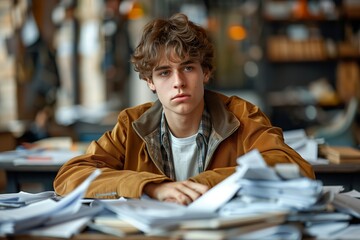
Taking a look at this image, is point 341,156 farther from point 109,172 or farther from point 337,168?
point 109,172

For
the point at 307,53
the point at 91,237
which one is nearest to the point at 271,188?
the point at 91,237

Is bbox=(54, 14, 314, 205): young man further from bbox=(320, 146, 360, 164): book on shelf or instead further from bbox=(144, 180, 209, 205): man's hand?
bbox=(320, 146, 360, 164): book on shelf

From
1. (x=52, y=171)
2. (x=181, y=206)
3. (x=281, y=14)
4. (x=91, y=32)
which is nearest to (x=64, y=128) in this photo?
(x=91, y=32)

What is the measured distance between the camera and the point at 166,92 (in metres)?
2.29

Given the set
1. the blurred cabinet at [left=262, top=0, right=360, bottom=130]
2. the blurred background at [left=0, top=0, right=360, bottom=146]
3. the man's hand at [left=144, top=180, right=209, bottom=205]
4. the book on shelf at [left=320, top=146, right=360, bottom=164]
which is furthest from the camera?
the blurred cabinet at [left=262, top=0, right=360, bottom=130]

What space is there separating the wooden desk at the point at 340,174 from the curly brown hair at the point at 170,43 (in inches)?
36.0

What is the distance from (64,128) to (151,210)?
21.4ft

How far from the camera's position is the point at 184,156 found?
97.2 inches

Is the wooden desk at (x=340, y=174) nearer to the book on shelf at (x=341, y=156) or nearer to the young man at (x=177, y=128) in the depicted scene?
the book on shelf at (x=341, y=156)

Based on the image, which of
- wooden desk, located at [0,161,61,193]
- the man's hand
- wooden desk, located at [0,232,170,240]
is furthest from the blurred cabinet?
wooden desk, located at [0,232,170,240]

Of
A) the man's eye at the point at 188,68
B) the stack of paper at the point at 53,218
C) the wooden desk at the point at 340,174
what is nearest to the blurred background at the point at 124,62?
the wooden desk at the point at 340,174

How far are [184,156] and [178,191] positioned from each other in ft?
2.02

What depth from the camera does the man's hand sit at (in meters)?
1.82

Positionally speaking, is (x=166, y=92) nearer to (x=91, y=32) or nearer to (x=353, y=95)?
(x=353, y=95)
